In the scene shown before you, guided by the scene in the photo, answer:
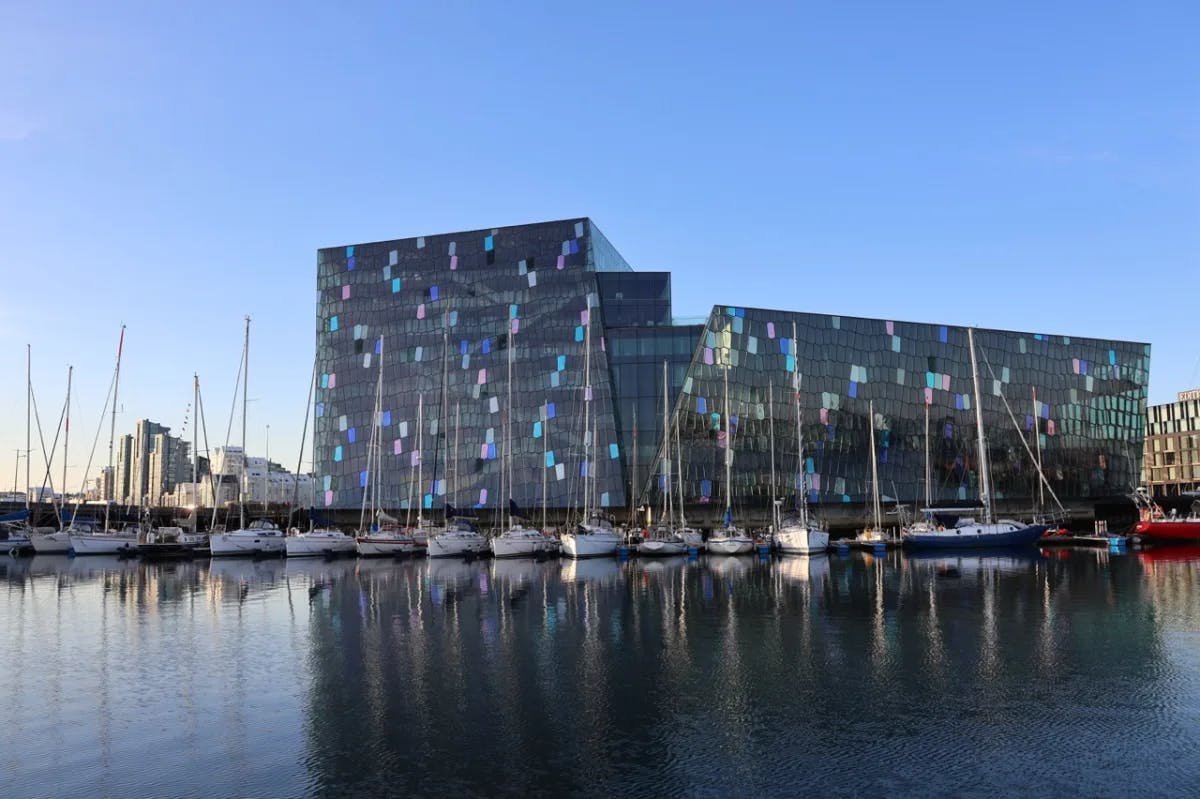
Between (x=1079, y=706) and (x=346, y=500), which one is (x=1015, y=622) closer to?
(x=1079, y=706)

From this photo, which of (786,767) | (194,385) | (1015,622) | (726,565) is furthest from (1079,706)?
(194,385)

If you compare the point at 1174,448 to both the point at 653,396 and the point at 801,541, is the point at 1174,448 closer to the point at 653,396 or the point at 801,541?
the point at 653,396

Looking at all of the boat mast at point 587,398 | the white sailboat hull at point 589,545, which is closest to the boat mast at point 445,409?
the boat mast at point 587,398

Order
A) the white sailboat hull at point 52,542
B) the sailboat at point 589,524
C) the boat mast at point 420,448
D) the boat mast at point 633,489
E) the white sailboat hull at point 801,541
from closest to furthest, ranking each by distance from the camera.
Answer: the sailboat at point 589,524 < the white sailboat hull at point 801,541 < the white sailboat hull at point 52,542 < the boat mast at point 633,489 < the boat mast at point 420,448

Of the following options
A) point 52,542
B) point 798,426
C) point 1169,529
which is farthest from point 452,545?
point 1169,529

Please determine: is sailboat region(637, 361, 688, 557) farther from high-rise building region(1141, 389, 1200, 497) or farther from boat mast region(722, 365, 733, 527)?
high-rise building region(1141, 389, 1200, 497)

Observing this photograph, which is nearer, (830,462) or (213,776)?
(213,776)

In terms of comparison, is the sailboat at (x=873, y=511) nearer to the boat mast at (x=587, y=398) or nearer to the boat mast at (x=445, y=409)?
the boat mast at (x=587, y=398)

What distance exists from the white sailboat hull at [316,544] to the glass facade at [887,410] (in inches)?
1083

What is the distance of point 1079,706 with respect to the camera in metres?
19.2

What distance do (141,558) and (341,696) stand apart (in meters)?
61.6

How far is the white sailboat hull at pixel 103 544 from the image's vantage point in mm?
78625

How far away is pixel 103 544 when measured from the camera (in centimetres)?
7988

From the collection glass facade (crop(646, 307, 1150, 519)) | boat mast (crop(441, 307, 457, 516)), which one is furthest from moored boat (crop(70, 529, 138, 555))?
glass facade (crop(646, 307, 1150, 519))
